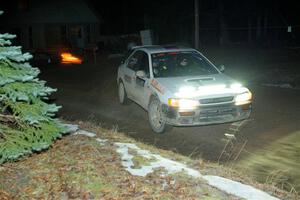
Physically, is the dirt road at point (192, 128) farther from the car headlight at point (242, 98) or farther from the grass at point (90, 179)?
the grass at point (90, 179)

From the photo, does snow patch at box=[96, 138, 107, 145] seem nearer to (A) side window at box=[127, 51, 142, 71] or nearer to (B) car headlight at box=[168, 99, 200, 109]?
(B) car headlight at box=[168, 99, 200, 109]

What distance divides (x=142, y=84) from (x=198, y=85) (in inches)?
64.8

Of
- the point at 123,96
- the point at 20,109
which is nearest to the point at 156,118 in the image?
the point at 123,96

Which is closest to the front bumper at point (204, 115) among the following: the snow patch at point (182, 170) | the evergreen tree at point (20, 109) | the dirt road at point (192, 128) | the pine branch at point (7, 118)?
the dirt road at point (192, 128)

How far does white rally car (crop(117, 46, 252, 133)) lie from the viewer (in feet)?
25.8

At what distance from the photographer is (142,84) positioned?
9.35m

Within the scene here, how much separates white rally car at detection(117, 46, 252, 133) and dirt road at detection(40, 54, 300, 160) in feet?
1.22

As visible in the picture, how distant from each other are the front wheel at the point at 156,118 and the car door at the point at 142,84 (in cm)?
39

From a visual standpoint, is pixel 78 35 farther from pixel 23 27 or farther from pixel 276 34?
pixel 276 34

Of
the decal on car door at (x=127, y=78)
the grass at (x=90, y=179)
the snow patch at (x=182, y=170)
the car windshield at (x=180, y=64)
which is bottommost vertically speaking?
the snow patch at (x=182, y=170)

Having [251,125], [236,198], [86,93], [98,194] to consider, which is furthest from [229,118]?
[86,93]

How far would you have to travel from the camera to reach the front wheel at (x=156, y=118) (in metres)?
8.35

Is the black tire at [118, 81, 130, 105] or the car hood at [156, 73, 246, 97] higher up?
the car hood at [156, 73, 246, 97]

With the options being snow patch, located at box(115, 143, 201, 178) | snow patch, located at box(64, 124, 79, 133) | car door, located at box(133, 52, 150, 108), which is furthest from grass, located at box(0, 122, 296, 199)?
car door, located at box(133, 52, 150, 108)
